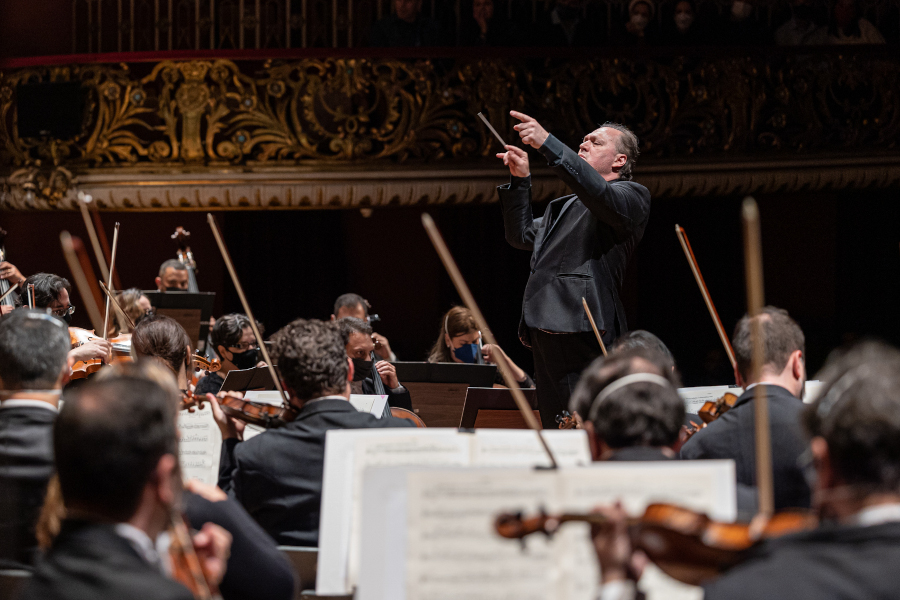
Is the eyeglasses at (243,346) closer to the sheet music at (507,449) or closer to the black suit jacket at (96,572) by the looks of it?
the sheet music at (507,449)

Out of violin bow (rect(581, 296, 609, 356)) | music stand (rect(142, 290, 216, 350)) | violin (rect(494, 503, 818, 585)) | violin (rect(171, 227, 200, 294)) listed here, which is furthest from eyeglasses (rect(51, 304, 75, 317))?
violin (rect(494, 503, 818, 585))

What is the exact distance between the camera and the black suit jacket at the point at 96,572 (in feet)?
4.01

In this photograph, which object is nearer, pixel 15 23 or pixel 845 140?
pixel 845 140

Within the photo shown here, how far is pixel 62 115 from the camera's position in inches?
261

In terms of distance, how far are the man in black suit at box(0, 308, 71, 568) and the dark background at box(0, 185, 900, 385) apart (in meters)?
5.44

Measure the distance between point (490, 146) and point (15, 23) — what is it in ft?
14.1

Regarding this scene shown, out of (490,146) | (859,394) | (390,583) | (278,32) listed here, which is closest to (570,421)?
(390,583)

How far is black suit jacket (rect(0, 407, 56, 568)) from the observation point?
2004 millimetres

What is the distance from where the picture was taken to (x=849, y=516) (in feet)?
3.92

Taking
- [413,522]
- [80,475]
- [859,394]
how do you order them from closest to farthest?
[859,394] < [80,475] < [413,522]

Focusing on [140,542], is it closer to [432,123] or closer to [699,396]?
[699,396]

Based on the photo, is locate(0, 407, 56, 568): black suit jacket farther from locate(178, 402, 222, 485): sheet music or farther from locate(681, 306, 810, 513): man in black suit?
locate(681, 306, 810, 513): man in black suit

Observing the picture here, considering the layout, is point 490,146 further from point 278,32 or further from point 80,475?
point 80,475

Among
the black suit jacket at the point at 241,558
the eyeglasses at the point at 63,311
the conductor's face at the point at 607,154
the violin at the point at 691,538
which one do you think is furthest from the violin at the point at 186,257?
the violin at the point at 691,538
